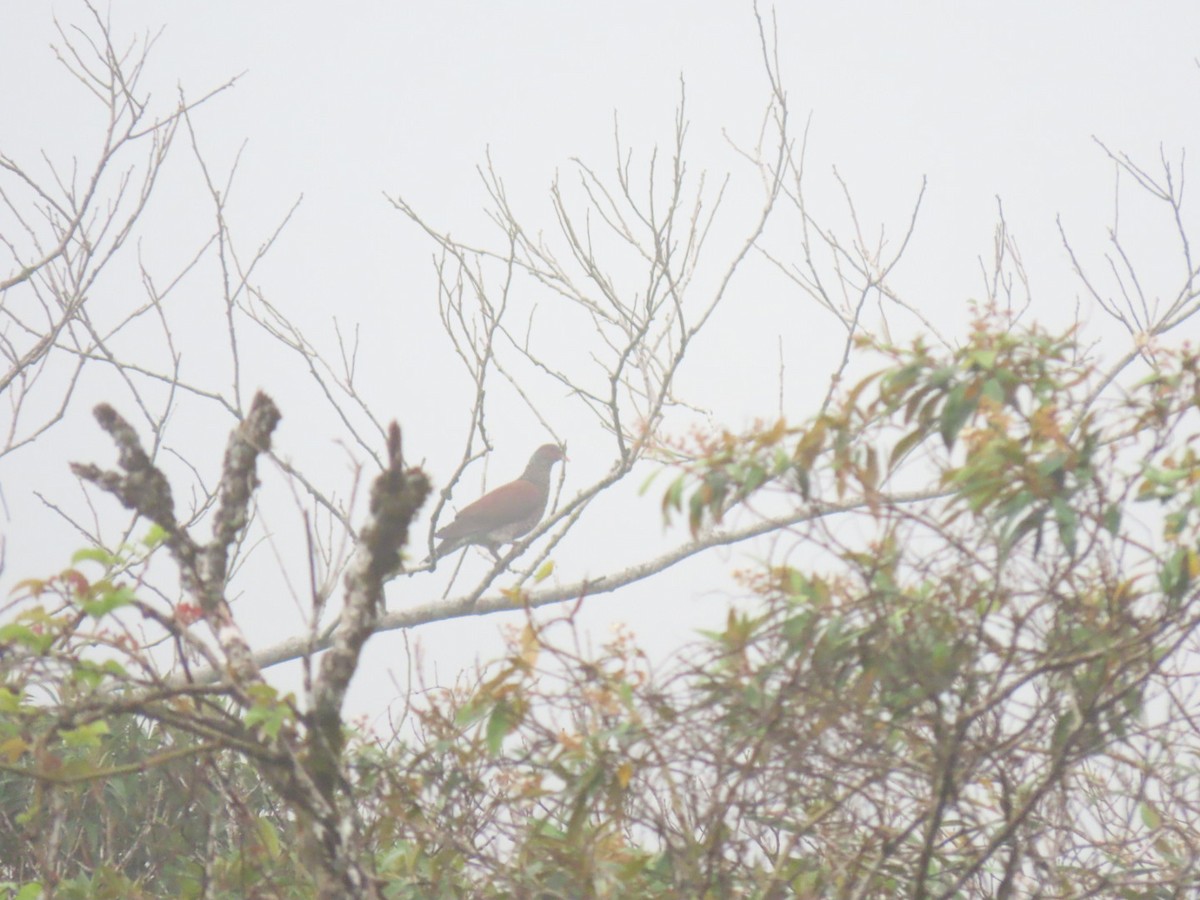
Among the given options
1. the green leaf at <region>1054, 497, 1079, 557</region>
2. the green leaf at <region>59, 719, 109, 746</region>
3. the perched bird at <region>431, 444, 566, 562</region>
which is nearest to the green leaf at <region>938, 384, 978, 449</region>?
the green leaf at <region>1054, 497, 1079, 557</region>

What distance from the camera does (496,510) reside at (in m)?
9.09

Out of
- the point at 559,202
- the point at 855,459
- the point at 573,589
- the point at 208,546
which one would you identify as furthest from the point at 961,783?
the point at 559,202

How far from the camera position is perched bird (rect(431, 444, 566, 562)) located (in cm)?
883

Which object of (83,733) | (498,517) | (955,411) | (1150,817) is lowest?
(83,733)

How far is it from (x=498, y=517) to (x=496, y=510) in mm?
64

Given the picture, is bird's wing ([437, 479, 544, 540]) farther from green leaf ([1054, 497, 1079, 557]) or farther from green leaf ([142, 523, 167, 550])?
green leaf ([1054, 497, 1079, 557])

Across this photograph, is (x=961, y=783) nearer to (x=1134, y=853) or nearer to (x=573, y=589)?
(x=1134, y=853)

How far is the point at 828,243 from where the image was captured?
6.00 meters

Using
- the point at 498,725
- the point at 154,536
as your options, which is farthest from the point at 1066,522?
the point at 154,536

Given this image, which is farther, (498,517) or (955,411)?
(498,517)

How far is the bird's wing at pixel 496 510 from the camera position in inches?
347

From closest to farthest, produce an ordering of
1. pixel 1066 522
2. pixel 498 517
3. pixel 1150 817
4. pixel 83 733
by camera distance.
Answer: pixel 1066 522 < pixel 83 733 < pixel 1150 817 < pixel 498 517

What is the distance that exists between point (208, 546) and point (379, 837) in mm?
615

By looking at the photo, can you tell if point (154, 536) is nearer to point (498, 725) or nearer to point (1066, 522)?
point (498, 725)
